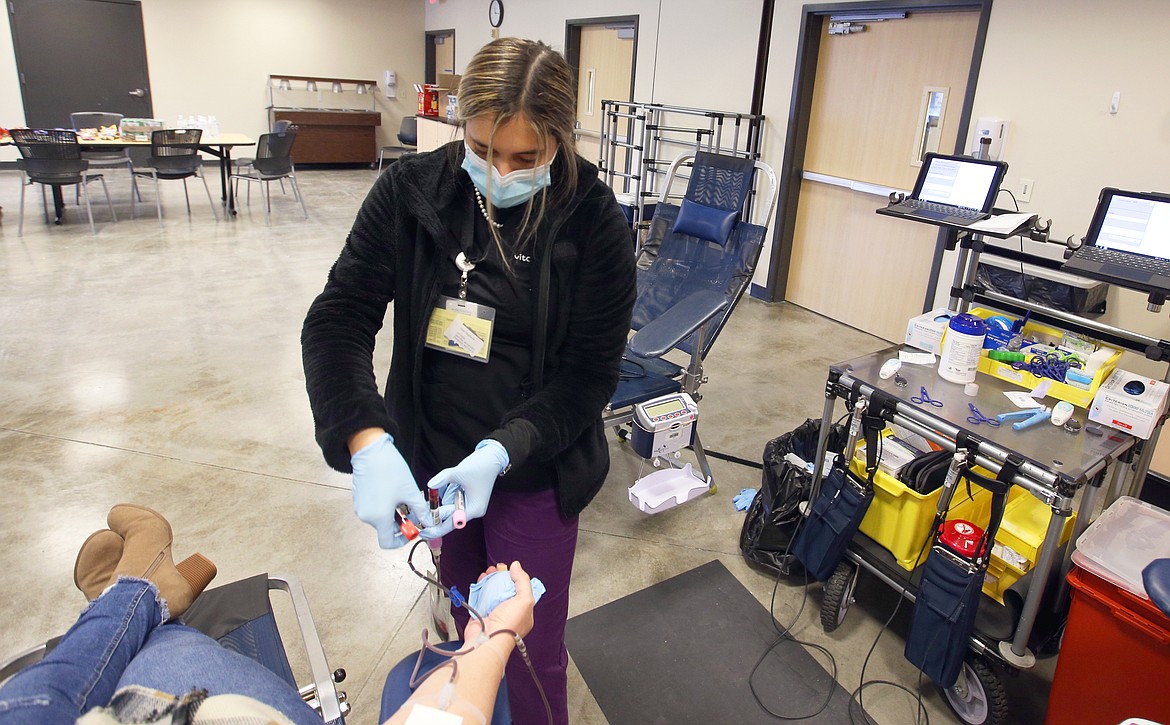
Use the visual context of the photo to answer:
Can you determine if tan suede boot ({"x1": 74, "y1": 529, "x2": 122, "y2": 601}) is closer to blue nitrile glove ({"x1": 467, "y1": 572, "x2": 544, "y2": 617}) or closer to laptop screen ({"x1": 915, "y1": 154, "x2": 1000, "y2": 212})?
blue nitrile glove ({"x1": 467, "y1": 572, "x2": 544, "y2": 617})

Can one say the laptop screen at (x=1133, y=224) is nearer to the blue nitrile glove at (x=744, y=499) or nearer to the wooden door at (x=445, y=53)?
the blue nitrile glove at (x=744, y=499)

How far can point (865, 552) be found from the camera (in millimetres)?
2033

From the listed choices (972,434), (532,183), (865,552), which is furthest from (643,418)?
(532,183)

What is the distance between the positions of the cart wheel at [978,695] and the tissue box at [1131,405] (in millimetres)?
652

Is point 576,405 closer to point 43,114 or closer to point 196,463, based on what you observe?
point 196,463

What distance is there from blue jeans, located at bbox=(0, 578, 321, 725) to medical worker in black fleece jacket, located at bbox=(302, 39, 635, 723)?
273 millimetres

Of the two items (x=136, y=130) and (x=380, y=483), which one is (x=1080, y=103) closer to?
(x=380, y=483)

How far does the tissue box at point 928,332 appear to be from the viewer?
2.13 m

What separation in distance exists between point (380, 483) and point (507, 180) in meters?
0.51

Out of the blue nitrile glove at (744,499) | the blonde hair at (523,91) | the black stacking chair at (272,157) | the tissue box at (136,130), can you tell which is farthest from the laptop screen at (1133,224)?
the tissue box at (136,130)

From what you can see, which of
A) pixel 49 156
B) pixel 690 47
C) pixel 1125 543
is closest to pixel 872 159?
pixel 690 47

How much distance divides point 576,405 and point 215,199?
25.4 ft

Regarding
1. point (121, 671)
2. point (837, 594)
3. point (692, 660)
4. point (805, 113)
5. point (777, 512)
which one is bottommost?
point (692, 660)

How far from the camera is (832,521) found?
198 cm
